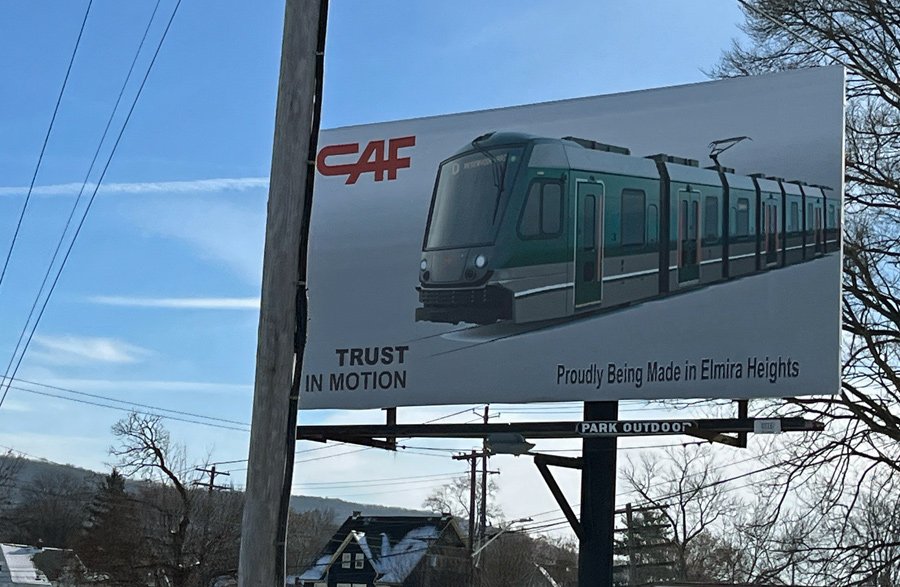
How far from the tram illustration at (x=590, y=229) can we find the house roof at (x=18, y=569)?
1917 inches

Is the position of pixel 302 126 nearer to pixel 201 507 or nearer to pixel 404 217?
pixel 404 217

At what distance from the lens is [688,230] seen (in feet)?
42.6

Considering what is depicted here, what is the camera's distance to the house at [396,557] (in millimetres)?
51031

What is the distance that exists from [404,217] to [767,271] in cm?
427

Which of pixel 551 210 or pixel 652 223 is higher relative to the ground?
pixel 551 210

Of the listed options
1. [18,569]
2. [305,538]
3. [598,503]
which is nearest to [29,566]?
[18,569]

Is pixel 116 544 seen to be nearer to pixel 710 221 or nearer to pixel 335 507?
pixel 710 221

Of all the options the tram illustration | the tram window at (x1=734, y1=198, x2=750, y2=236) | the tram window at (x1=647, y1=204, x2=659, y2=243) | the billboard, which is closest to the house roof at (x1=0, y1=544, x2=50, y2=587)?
the billboard

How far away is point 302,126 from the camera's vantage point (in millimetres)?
6914

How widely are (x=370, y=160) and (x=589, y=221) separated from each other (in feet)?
9.93

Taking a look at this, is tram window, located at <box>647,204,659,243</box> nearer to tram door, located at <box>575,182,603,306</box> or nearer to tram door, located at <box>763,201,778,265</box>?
tram door, located at <box>575,182,603,306</box>

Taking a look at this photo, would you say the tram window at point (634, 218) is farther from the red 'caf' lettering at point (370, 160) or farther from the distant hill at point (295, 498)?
the distant hill at point (295, 498)

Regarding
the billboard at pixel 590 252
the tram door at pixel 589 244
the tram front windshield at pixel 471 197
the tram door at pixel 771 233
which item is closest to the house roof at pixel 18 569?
the billboard at pixel 590 252

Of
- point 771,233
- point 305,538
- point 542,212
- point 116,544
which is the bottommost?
point 116,544
